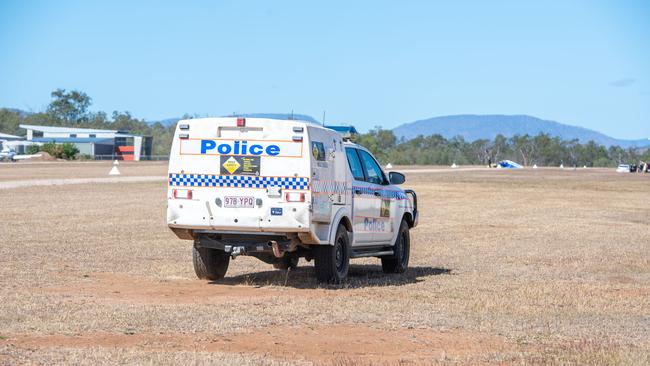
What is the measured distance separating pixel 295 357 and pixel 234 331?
4.78 feet

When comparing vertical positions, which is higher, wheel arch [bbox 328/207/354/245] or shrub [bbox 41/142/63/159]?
wheel arch [bbox 328/207/354/245]

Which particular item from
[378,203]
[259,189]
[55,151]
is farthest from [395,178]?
[55,151]

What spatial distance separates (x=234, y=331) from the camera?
1107 cm

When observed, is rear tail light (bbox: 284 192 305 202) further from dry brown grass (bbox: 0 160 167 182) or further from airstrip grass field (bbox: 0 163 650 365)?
A: dry brown grass (bbox: 0 160 167 182)

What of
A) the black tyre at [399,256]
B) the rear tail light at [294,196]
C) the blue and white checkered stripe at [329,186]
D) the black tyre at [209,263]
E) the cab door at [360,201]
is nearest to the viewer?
the rear tail light at [294,196]

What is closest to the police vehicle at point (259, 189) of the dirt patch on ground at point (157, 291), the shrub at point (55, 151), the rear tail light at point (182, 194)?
the rear tail light at point (182, 194)

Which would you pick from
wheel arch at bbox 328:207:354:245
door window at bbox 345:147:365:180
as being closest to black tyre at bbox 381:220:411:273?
door window at bbox 345:147:365:180

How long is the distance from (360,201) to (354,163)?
23.3 inches

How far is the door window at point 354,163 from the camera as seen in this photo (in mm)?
16442

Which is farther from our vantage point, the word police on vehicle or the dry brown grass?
the dry brown grass

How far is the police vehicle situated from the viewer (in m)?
14.6

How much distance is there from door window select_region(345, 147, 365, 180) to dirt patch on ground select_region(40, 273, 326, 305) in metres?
2.29

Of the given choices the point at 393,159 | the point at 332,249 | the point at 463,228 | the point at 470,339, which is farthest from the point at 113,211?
the point at 393,159

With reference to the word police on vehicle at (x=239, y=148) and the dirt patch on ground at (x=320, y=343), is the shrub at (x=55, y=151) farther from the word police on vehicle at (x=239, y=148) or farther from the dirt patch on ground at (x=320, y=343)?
the dirt patch on ground at (x=320, y=343)
